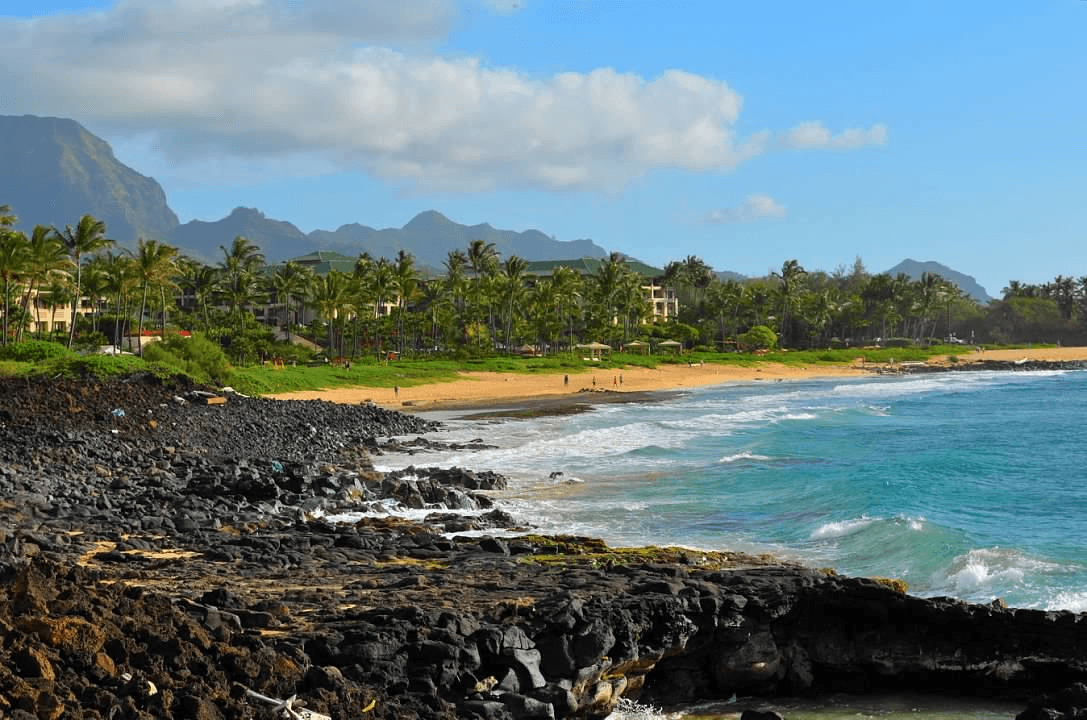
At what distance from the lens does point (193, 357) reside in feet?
160

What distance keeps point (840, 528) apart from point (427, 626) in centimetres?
1262

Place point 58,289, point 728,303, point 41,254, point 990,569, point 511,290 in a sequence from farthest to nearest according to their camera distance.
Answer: point 728,303, point 511,290, point 58,289, point 41,254, point 990,569

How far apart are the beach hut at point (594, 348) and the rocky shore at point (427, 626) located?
68416mm

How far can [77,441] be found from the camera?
26.5m

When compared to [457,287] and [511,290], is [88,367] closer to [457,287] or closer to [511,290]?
[511,290]

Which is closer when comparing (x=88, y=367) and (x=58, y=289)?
(x=88, y=367)

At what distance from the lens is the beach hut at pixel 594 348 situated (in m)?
87.6

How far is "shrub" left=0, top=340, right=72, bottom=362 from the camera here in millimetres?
44812

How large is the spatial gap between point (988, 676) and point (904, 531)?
8876mm

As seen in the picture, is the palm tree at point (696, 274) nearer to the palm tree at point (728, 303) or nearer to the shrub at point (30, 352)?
the palm tree at point (728, 303)

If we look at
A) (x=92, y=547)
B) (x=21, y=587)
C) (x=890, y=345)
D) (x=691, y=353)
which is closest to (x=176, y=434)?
(x=92, y=547)

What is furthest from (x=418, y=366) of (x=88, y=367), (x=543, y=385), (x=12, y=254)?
(x=88, y=367)

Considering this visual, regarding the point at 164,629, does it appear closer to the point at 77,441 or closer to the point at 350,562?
the point at 350,562

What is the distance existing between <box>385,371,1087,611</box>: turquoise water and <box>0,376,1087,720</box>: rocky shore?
3489 mm
